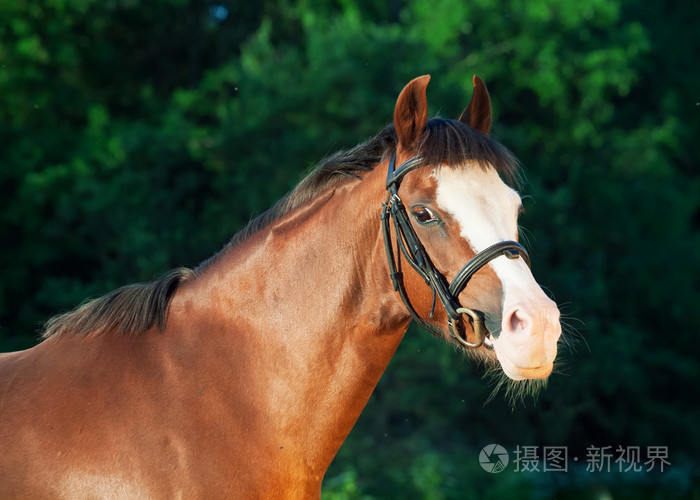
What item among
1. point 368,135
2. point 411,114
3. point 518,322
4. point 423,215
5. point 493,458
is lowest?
point 493,458

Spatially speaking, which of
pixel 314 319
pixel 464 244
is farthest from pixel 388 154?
pixel 314 319

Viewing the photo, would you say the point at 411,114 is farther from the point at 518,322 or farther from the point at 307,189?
the point at 518,322

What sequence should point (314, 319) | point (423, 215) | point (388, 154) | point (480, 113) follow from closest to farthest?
point (423, 215), point (314, 319), point (388, 154), point (480, 113)

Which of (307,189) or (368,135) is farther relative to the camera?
(368,135)

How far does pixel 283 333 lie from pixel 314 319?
0.13 meters

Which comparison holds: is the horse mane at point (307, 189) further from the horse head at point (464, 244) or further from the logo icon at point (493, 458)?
the logo icon at point (493, 458)

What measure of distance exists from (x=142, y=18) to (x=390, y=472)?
8711 mm

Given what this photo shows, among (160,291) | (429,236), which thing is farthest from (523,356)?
(160,291)

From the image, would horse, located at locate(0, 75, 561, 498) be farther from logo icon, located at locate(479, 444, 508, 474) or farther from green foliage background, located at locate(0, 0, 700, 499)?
logo icon, located at locate(479, 444, 508, 474)

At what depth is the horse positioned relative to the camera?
241 cm

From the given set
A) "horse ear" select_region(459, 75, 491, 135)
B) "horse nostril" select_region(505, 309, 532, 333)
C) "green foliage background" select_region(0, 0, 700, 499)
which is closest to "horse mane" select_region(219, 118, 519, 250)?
"horse ear" select_region(459, 75, 491, 135)

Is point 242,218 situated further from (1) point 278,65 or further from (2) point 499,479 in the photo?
(2) point 499,479

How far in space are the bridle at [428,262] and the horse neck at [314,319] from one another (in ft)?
0.24

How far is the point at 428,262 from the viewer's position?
248 centimetres
